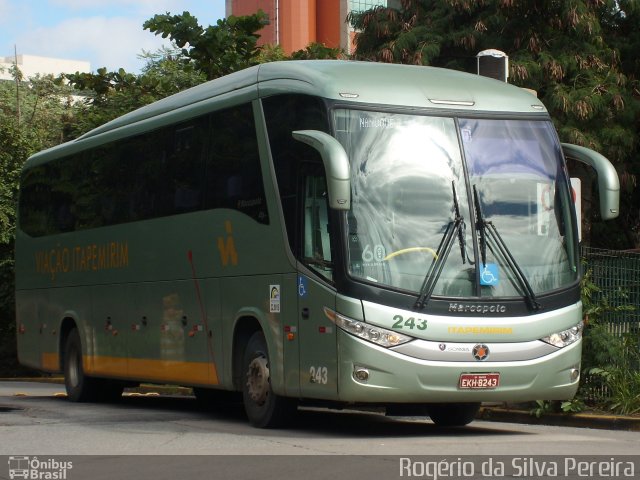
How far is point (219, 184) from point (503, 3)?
15.9m

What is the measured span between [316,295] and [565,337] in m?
2.59

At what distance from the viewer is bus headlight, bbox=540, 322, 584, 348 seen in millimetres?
13484

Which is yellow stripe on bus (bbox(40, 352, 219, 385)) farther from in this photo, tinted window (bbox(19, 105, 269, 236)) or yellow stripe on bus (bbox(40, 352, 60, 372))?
tinted window (bbox(19, 105, 269, 236))

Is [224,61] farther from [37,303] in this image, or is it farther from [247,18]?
[37,303]

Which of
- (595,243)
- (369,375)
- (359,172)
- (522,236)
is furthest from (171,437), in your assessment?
(595,243)

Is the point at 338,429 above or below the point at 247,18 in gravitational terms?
below

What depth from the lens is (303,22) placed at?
214 feet

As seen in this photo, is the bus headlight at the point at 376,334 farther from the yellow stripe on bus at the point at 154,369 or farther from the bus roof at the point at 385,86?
the yellow stripe on bus at the point at 154,369

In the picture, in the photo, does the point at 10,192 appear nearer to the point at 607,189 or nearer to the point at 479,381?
the point at 607,189

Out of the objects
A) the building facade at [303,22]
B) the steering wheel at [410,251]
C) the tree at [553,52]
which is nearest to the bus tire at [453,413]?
the steering wheel at [410,251]

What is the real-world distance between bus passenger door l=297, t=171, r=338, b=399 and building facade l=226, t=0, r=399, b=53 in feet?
166

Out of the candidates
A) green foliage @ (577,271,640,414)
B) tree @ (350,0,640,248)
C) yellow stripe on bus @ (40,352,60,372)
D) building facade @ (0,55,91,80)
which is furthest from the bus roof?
building facade @ (0,55,91,80)

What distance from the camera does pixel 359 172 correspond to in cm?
1320

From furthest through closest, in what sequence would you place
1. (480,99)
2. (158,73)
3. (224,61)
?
(158,73)
(224,61)
(480,99)
